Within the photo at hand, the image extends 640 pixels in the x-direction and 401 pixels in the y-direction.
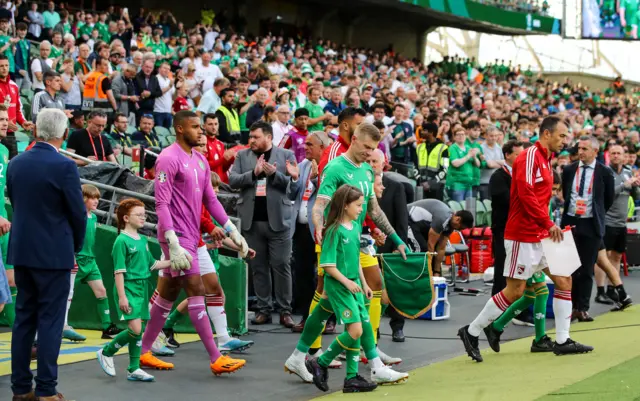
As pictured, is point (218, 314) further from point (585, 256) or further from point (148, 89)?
point (148, 89)

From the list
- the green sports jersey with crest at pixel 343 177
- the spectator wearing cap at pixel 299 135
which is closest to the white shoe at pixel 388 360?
the green sports jersey with crest at pixel 343 177

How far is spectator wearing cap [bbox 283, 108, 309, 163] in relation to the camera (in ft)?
40.4

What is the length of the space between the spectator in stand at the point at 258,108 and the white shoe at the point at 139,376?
8150 mm

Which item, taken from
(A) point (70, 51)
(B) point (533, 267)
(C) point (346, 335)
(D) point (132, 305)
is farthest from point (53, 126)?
(A) point (70, 51)

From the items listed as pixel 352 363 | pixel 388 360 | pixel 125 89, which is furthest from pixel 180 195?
pixel 125 89

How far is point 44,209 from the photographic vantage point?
6.29 metres

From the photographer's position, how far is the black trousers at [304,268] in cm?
1065

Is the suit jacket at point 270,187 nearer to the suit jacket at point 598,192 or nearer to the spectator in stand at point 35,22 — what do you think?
the suit jacket at point 598,192

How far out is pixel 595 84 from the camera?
5153 cm

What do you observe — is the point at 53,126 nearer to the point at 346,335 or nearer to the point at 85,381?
the point at 85,381

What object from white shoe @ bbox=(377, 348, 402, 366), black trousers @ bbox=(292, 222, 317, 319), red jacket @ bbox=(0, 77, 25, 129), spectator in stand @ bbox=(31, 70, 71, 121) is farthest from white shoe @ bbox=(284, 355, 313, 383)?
spectator in stand @ bbox=(31, 70, 71, 121)

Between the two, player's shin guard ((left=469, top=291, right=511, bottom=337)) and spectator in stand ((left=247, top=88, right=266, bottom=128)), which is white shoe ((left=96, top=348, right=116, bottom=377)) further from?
spectator in stand ((left=247, top=88, right=266, bottom=128))

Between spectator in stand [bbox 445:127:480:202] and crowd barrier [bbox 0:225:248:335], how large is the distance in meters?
8.29

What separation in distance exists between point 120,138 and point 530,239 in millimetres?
6755
